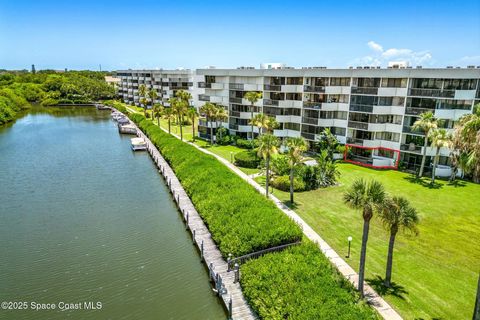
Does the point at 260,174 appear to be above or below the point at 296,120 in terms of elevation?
below

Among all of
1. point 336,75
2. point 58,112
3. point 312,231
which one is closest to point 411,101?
point 336,75

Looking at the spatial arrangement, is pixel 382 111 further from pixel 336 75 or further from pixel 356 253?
pixel 356 253

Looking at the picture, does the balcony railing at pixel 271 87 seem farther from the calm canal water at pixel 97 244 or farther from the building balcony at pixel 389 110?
the calm canal water at pixel 97 244

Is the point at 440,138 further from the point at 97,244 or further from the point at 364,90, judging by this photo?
the point at 97,244

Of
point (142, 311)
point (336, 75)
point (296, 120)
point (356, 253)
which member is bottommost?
Answer: point (142, 311)

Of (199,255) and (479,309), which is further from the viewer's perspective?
(199,255)

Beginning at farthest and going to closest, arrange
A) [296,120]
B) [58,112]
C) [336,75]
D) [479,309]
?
[58,112]
[296,120]
[336,75]
[479,309]

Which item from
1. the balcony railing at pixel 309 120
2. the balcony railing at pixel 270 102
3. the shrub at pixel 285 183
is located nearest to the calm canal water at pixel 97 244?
the shrub at pixel 285 183

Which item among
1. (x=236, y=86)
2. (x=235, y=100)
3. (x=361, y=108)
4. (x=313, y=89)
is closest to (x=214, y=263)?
(x=361, y=108)
